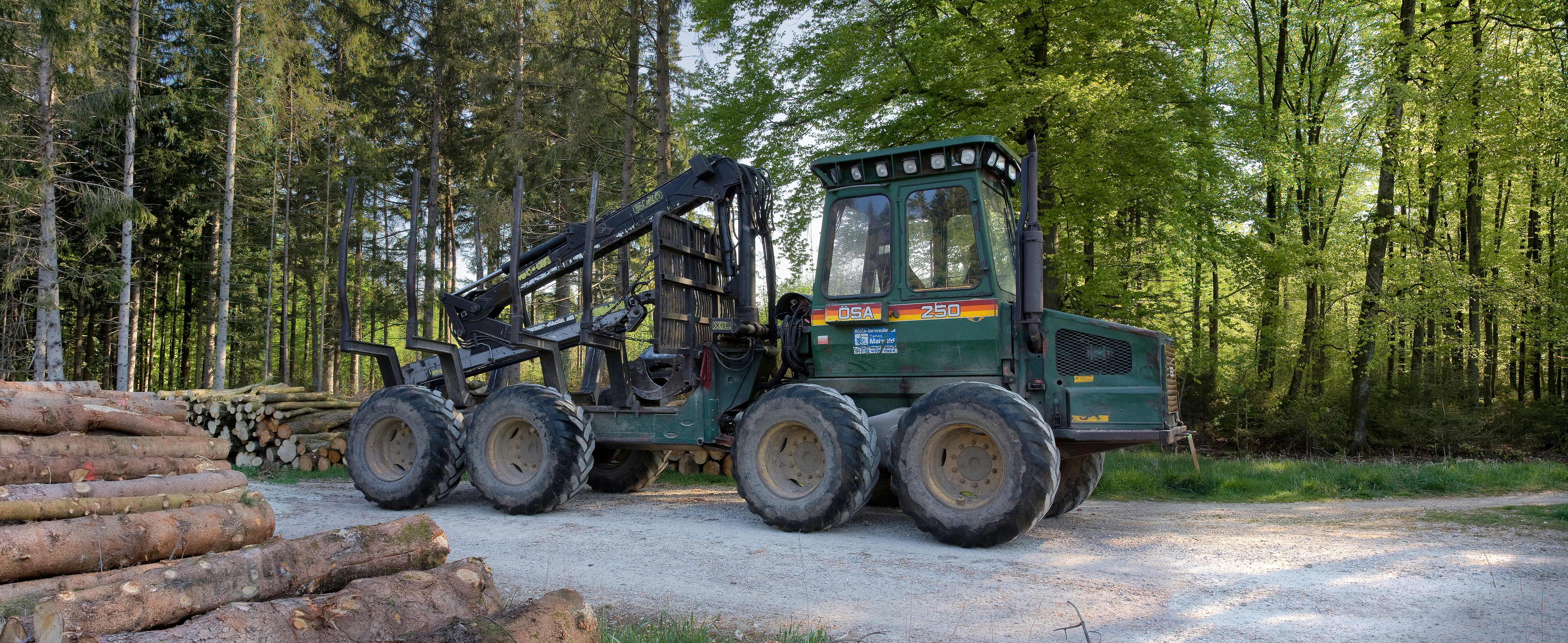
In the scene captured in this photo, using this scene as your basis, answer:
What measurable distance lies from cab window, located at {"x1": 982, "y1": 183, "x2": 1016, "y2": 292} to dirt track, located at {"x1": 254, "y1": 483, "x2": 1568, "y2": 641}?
2030 mm

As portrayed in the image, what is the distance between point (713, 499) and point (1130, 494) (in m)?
4.55

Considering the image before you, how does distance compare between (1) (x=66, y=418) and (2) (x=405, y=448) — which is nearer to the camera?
(1) (x=66, y=418)

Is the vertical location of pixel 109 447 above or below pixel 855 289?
below

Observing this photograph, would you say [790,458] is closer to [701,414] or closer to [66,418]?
[701,414]

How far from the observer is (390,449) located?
348 inches

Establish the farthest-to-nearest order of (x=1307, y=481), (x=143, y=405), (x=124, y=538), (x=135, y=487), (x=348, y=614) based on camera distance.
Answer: (x=1307, y=481) < (x=143, y=405) < (x=135, y=487) < (x=124, y=538) < (x=348, y=614)

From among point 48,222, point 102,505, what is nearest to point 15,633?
point 102,505

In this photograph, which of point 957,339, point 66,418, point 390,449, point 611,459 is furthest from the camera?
point 611,459

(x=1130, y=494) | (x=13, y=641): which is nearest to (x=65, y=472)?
(x=13, y=641)

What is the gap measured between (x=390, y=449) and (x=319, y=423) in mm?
3623

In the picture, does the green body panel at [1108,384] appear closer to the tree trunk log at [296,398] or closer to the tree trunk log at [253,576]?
the tree trunk log at [253,576]

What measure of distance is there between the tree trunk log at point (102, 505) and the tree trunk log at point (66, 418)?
1389mm

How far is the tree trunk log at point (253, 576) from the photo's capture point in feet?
10.4

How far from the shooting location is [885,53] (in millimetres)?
12750
